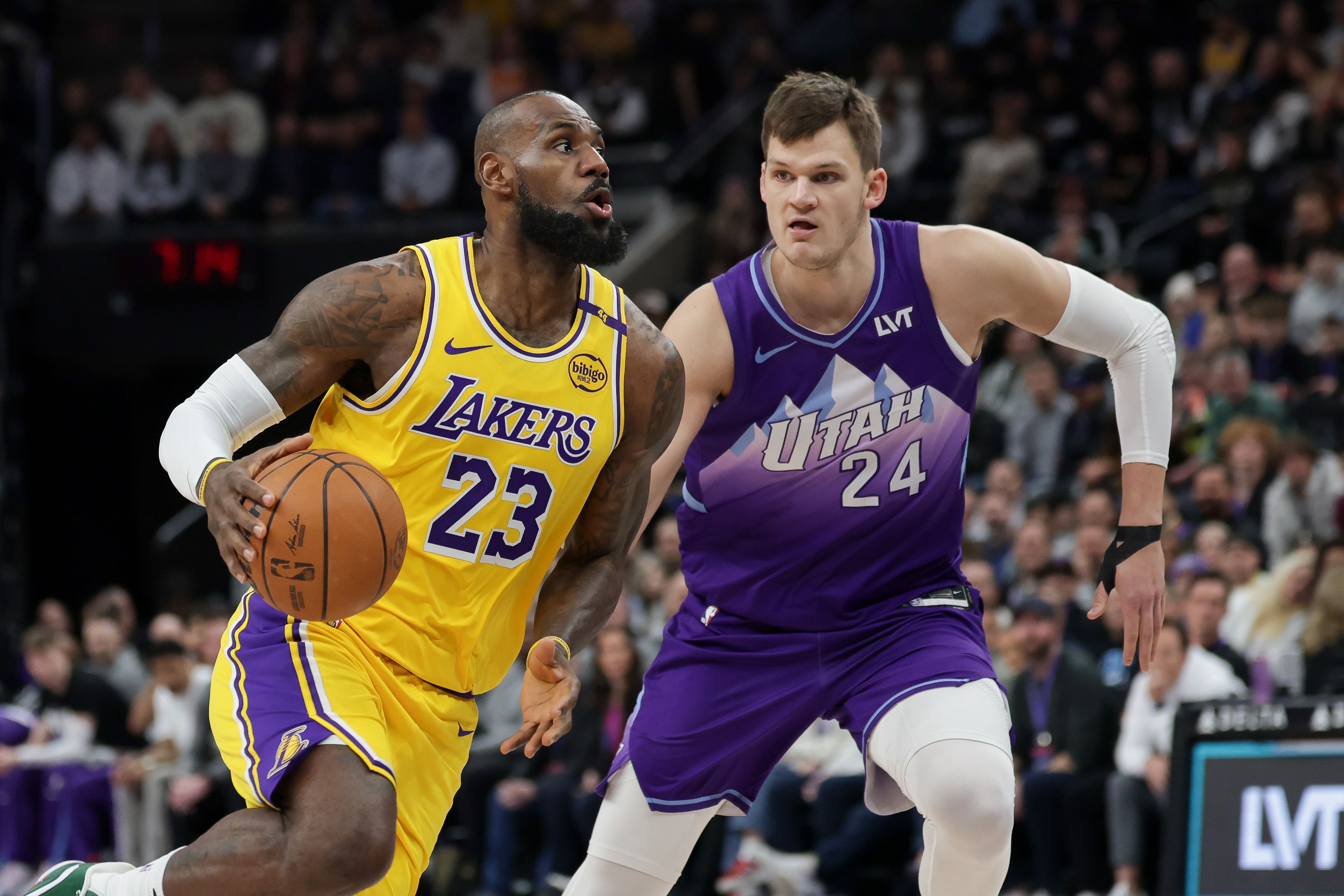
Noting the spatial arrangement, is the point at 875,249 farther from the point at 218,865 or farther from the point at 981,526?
the point at 981,526

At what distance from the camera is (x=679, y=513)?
5.07 meters

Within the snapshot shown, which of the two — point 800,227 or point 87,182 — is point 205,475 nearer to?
point 800,227

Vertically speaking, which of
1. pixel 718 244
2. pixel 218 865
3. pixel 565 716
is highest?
pixel 718 244

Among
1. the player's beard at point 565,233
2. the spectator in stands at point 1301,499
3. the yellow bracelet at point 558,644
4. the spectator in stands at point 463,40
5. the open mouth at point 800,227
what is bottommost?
the yellow bracelet at point 558,644

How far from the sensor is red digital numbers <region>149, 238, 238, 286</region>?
1573 centimetres

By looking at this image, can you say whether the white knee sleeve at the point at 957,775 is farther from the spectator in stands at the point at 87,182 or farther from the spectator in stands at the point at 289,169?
the spectator in stands at the point at 87,182

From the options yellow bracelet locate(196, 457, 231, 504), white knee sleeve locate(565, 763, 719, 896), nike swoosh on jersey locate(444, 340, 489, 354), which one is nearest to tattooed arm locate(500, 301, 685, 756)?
nike swoosh on jersey locate(444, 340, 489, 354)

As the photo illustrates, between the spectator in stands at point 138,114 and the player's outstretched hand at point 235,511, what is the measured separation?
45.1 feet

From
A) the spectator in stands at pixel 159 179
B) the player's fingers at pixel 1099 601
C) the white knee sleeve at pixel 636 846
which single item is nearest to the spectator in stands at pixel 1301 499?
the player's fingers at pixel 1099 601

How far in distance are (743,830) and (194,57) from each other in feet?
40.8

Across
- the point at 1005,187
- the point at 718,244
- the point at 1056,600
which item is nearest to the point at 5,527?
the point at 718,244

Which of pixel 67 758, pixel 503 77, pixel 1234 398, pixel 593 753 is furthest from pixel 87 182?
pixel 1234 398

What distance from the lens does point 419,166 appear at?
1592cm

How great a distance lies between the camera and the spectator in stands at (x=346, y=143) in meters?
16.2
